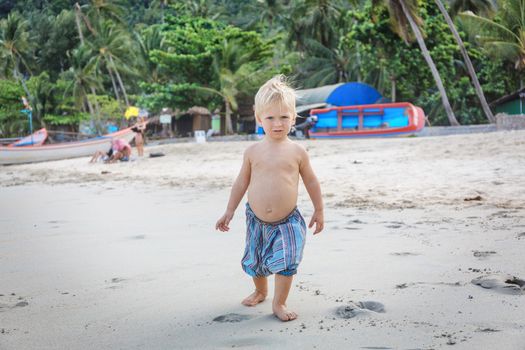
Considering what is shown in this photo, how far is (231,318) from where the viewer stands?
2287 mm

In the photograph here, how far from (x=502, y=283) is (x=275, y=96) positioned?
1378 millimetres

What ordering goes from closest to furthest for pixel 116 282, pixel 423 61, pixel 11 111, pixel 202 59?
pixel 116 282 < pixel 423 61 < pixel 202 59 < pixel 11 111

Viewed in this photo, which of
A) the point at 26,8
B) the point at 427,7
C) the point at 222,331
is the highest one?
the point at 26,8

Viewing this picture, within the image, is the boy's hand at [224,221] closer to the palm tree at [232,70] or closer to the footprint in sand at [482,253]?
the footprint in sand at [482,253]

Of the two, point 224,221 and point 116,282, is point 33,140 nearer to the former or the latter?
point 116,282

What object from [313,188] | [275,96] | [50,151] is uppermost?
[275,96]

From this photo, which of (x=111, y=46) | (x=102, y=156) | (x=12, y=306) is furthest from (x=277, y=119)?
(x=111, y=46)

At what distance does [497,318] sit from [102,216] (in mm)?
4134

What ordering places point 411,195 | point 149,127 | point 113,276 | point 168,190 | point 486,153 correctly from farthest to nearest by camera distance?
point 149,127, point 486,153, point 168,190, point 411,195, point 113,276

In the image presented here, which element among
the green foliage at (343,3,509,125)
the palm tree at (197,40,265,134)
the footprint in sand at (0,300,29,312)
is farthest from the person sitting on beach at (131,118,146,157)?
the footprint in sand at (0,300,29,312)

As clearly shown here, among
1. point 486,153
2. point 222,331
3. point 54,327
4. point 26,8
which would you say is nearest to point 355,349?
point 222,331

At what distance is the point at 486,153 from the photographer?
9.44 metres

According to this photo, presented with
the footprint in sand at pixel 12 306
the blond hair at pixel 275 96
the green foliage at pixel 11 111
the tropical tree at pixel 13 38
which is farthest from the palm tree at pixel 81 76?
the blond hair at pixel 275 96

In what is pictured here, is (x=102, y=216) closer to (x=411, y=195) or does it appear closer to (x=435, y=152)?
(x=411, y=195)
